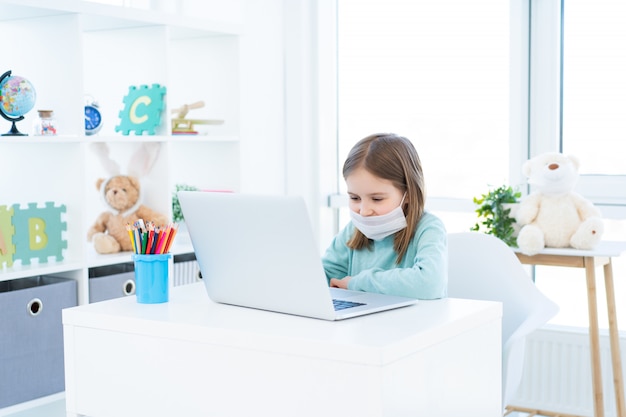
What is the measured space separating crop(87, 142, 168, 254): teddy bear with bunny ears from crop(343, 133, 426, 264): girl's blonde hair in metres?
1.01

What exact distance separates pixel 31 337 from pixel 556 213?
5.14 ft

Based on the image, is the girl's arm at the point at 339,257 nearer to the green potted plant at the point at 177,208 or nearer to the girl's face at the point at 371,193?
the girl's face at the point at 371,193

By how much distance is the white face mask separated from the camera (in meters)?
1.78

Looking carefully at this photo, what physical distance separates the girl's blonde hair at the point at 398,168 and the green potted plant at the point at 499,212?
3.04 feet

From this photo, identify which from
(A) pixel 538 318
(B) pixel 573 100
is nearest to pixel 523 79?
(B) pixel 573 100

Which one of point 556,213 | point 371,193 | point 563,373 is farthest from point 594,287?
point 371,193

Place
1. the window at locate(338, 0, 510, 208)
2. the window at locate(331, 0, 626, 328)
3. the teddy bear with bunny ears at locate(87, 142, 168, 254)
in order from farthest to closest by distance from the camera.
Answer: the window at locate(338, 0, 510, 208), the window at locate(331, 0, 626, 328), the teddy bear with bunny ears at locate(87, 142, 168, 254)

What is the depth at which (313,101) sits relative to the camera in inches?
142

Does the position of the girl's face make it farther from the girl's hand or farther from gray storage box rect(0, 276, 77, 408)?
gray storage box rect(0, 276, 77, 408)

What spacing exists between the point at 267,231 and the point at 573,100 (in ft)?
6.52

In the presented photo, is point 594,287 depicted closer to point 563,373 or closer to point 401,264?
point 563,373

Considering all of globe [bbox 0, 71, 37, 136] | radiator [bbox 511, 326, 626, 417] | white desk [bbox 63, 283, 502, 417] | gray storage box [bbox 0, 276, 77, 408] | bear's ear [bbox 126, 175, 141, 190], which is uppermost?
globe [bbox 0, 71, 37, 136]

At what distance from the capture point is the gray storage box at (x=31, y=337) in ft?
7.31

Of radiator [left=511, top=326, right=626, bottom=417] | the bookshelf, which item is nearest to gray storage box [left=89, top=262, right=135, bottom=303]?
the bookshelf
